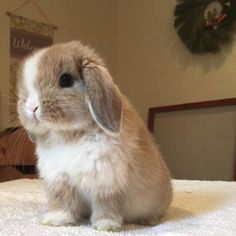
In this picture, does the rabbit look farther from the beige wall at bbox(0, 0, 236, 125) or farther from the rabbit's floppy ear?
the beige wall at bbox(0, 0, 236, 125)

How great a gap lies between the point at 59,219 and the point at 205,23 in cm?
208

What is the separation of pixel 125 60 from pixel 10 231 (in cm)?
248

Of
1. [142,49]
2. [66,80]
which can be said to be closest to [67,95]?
[66,80]

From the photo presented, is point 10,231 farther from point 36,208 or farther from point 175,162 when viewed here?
point 175,162

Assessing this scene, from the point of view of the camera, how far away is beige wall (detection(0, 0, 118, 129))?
96.3 inches

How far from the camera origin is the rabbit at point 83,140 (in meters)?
0.78

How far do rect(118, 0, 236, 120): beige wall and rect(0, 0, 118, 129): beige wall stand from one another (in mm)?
73

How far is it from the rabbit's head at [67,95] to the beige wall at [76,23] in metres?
1.61

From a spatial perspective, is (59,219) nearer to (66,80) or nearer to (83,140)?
(83,140)

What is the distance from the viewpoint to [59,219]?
2.77 feet

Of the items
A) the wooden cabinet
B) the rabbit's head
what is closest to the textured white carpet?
the rabbit's head

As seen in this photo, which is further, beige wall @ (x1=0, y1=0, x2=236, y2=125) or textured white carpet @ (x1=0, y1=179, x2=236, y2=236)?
beige wall @ (x1=0, y1=0, x2=236, y2=125)

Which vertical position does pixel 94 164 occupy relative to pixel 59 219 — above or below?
above

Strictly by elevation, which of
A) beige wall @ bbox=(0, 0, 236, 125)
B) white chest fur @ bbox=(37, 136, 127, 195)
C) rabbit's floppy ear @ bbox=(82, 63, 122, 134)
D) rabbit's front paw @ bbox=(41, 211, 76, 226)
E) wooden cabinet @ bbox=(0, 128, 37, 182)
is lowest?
wooden cabinet @ bbox=(0, 128, 37, 182)
